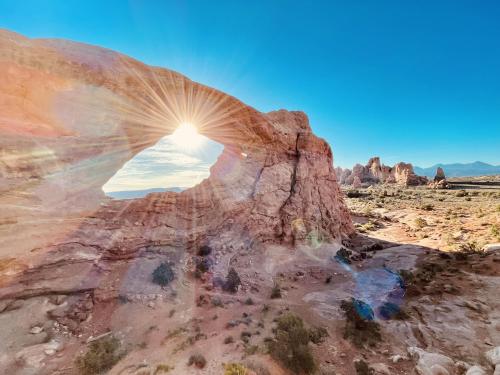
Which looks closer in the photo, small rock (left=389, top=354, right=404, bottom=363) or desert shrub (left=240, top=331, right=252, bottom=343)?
small rock (left=389, top=354, right=404, bottom=363)

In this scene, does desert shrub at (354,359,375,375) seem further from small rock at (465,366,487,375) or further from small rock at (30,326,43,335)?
small rock at (30,326,43,335)

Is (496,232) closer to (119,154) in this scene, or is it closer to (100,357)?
(100,357)

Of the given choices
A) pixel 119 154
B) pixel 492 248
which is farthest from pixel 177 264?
pixel 492 248

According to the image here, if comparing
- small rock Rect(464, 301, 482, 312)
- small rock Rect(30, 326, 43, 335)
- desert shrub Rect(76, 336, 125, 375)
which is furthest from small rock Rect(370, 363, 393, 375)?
small rock Rect(30, 326, 43, 335)

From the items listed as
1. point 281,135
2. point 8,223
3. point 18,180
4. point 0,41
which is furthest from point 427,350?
point 0,41

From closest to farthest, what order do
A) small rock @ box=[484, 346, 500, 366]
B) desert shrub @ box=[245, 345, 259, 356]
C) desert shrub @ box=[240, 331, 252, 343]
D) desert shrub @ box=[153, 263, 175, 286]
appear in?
small rock @ box=[484, 346, 500, 366] < desert shrub @ box=[245, 345, 259, 356] < desert shrub @ box=[240, 331, 252, 343] < desert shrub @ box=[153, 263, 175, 286]

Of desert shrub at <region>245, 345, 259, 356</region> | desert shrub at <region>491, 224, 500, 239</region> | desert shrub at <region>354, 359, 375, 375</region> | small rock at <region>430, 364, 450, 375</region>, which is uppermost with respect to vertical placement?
desert shrub at <region>491, 224, 500, 239</region>
